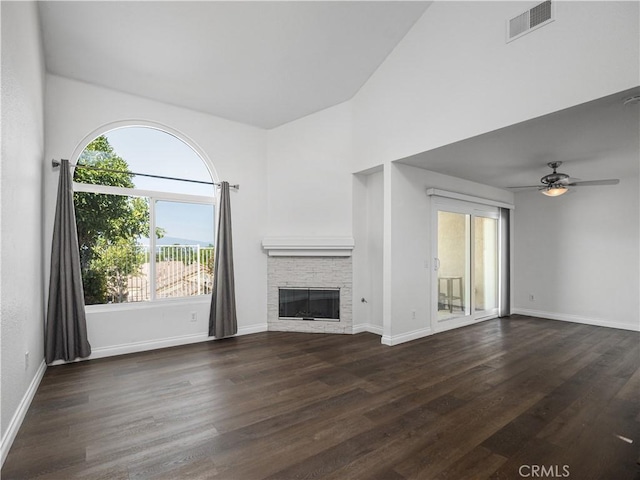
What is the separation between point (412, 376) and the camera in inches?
128

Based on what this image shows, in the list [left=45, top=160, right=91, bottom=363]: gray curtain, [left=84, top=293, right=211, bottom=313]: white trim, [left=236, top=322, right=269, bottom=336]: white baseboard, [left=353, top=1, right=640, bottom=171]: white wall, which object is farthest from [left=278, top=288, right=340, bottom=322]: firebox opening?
[left=45, top=160, right=91, bottom=363]: gray curtain

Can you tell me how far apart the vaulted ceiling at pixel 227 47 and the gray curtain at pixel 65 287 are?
4.12ft

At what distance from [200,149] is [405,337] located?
399cm

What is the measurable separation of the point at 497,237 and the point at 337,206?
Answer: 3.52 meters

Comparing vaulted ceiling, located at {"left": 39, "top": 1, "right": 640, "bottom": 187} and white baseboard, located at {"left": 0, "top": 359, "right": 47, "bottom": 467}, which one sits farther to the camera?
vaulted ceiling, located at {"left": 39, "top": 1, "right": 640, "bottom": 187}

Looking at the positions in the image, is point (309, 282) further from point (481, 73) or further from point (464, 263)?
point (481, 73)

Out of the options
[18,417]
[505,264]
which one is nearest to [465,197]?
[505,264]

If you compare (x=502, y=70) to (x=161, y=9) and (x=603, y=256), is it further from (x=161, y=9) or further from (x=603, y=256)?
(x=603, y=256)

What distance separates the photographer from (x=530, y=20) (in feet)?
9.55

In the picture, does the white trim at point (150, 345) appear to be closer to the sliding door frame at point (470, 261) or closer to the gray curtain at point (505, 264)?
the sliding door frame at point (470, 261)

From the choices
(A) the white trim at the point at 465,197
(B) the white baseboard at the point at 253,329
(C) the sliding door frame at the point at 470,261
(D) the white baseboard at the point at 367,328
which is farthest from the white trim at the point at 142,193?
(C) the sliding door frame at the point at 470,261

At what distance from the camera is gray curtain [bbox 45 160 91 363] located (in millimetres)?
3471

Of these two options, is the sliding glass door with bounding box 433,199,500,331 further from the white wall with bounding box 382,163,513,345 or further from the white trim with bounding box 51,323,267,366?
the white trim with bounding box 51,323,267,366

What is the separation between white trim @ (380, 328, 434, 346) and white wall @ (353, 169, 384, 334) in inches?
19.7
